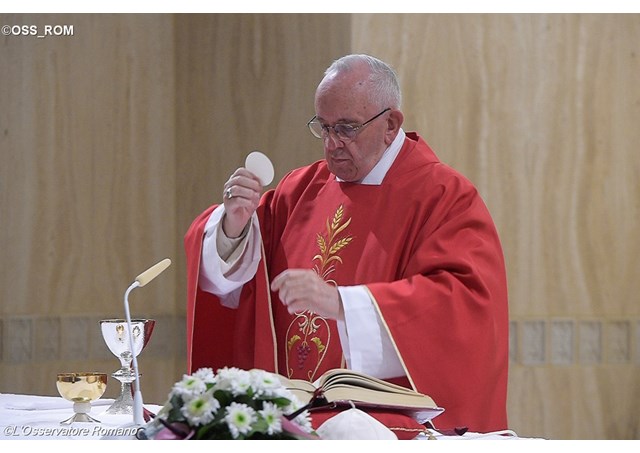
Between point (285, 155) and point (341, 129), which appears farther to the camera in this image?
point (285, 155)

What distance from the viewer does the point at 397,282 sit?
3238 mm

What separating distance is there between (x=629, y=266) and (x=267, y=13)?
2.50 m

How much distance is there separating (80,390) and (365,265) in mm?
1131

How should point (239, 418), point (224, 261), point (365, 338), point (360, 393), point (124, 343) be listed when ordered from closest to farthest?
point (239, 418) < point (360, 393) < point (124, 343) < point (365, 338) < point (224, 261)

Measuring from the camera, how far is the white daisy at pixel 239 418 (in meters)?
1.87

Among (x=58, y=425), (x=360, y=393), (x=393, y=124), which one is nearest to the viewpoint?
(x=360, y=393)

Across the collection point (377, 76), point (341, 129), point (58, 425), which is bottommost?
point (58, 425)

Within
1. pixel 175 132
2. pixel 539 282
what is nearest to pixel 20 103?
pixel 175 132

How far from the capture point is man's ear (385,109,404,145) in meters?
3.67

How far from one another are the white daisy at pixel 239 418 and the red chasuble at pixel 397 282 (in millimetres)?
Answer: 1283

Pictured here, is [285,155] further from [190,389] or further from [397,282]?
[190,389]

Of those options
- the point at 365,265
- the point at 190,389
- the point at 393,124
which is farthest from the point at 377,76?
the point at 190,389

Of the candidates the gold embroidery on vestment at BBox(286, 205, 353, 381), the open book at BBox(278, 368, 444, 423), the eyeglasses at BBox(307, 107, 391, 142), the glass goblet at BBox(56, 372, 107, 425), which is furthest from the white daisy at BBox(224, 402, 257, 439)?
the eyeglasses at BBox(307, 107, 391, 142)

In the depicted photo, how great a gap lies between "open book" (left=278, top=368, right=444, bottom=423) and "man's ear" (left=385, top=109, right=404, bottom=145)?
131 centimetres
